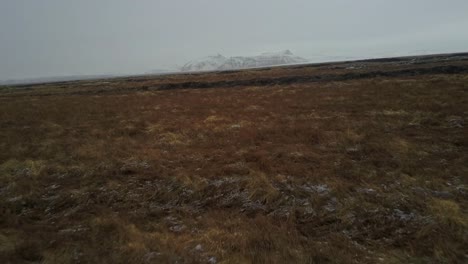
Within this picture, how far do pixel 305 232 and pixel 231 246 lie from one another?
69.7 inches

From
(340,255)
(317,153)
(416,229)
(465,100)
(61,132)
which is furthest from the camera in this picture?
(465,100)

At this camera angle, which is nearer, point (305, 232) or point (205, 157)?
point (305, 232)

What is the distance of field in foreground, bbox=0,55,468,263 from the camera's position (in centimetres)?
585

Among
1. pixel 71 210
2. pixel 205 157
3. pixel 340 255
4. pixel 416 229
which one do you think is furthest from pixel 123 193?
pixel 416 229

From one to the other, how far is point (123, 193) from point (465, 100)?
23.0 m

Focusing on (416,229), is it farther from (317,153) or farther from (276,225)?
(317,153)

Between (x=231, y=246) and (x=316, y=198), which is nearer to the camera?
(x=231, y=246)

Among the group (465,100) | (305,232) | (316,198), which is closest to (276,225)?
(305,232)

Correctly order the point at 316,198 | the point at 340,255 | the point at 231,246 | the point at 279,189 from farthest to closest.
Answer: the point at 279,189 < the point at 316,198 < the point at 231,246 < the point at 340,255

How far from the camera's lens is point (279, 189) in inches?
343

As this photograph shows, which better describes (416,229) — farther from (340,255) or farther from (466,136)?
(466,136)

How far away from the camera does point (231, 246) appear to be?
5945 millimetres

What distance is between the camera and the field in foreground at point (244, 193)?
5852 mm

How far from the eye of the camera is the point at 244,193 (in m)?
8.70
